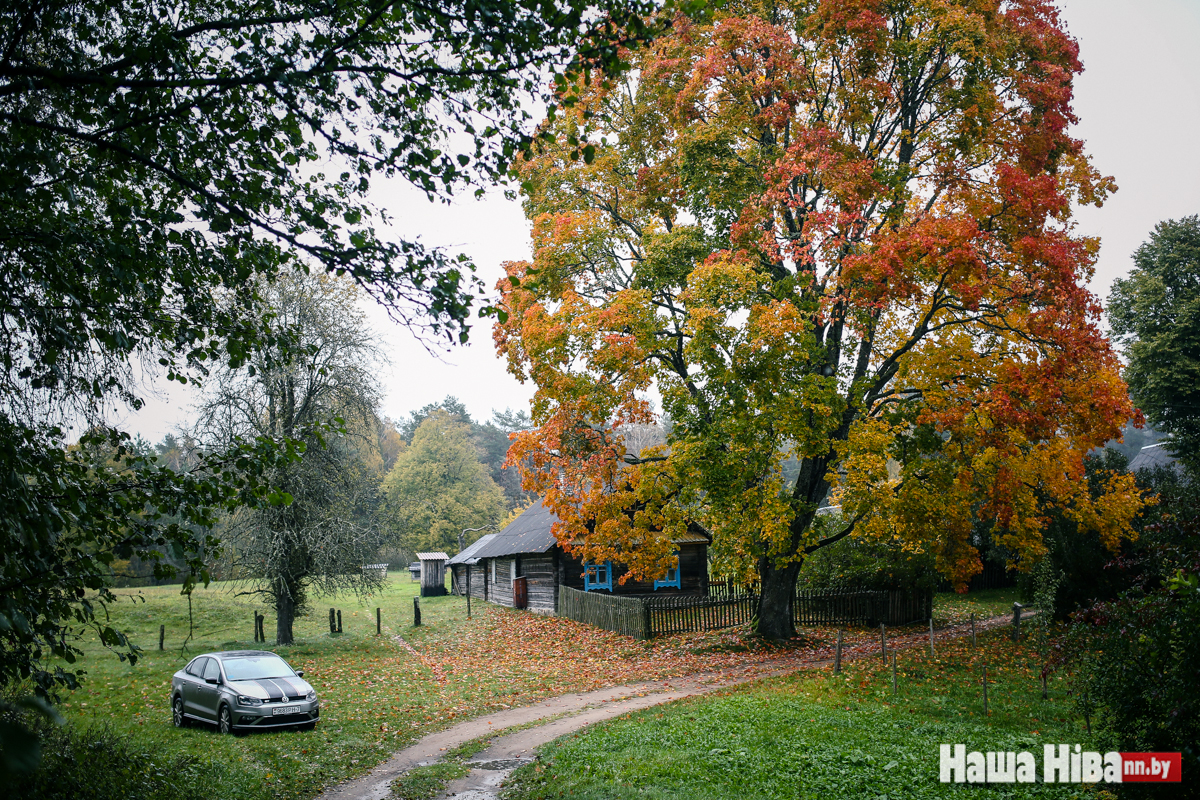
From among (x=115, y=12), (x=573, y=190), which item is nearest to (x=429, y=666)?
(x=573, y=190)

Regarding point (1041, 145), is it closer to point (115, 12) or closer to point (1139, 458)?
point (115, 12)

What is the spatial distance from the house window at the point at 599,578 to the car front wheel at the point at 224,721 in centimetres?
1863

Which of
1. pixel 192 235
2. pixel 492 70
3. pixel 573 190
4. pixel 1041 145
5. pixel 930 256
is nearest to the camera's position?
pixel 492 70

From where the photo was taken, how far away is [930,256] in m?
14.8

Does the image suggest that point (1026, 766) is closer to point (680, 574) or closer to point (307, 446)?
point (307, 446)

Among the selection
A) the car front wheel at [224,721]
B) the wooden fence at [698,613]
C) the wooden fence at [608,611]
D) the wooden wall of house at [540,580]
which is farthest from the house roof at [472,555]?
the car front wheel at [224,721]

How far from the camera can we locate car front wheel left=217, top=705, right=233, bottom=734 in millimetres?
13055

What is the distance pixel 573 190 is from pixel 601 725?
46.6 feet

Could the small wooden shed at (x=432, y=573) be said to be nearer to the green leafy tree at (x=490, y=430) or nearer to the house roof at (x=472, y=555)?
the house roof at (x=472, y=555)

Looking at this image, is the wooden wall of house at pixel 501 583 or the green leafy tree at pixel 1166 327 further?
the wooden wall of house at pixel 501 583

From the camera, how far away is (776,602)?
67.1 ft

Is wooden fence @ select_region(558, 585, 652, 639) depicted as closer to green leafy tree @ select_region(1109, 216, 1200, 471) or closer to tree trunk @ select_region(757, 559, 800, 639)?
tree trunk @ select_region(757, 559, 800, 639)

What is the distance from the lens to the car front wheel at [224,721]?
1305 centimetres

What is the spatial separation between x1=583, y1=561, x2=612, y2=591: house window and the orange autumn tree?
11831 millimetres
